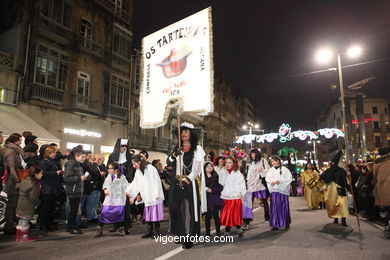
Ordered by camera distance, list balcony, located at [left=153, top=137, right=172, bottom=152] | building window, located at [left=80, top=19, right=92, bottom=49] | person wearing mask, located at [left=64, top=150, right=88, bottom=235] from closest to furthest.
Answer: person wearing mask, located at [left=64, top=150, right=88, bottom=235]
building window, located at [left=80, top=19, right=92, bottom=49]
balcony, located at [left=153, top=137, right=172, bottom=152]

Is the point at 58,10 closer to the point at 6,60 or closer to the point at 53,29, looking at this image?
the point at 53,29

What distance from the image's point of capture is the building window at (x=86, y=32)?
771 inches

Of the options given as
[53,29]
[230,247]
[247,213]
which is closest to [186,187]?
[230,247]

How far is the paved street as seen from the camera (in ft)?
16.2

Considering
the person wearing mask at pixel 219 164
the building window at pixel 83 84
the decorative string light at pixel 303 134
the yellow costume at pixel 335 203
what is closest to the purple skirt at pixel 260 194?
the person wearing mask at pixel 219 164

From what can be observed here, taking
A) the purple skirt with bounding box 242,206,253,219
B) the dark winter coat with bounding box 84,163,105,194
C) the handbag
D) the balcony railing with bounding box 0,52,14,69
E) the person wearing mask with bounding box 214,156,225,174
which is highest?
the balcony railing with bounding box 0,52,14,69

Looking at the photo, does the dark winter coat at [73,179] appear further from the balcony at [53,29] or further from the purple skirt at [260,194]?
the balcony at [53,29]

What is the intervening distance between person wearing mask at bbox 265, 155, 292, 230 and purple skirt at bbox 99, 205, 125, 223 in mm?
3792

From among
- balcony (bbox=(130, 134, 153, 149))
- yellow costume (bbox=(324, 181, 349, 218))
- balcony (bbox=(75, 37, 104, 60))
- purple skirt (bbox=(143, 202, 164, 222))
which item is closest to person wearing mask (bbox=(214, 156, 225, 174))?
purple skirt (bbox=(143, 202, 164, 222))

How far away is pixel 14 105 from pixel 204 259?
14519 mm

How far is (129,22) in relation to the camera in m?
23.6

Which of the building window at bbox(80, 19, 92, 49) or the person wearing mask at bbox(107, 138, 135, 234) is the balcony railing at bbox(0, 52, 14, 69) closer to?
the building window at bbox(80, 19, 92, 49)

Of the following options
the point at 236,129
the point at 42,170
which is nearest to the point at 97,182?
the point at 42,170

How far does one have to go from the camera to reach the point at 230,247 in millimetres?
5473
